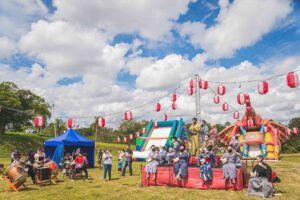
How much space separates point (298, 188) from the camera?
11.2 m

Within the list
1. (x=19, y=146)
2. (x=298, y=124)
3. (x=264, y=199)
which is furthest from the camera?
(x=298, y=124)

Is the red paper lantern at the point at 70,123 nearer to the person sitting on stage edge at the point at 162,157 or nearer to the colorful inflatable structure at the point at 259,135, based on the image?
the person sitting on stage edge at the point at 162,157

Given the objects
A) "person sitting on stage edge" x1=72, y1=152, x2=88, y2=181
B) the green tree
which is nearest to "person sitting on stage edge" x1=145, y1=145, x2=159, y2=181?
"person sitting on stage edge" x1=72, y1=152, x2=88, y2=181

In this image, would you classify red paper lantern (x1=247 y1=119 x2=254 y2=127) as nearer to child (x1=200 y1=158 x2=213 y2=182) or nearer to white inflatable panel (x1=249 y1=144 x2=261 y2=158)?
white inflatable panel (x1=249 y1=144 x2=261 y2=158)

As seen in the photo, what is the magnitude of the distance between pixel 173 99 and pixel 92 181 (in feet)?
29.3

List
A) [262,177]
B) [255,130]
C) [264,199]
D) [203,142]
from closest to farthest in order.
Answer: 1. [264,199]
2. [262,177]
3. [203,142]
4. [255,130]

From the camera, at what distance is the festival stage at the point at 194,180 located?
10812mm

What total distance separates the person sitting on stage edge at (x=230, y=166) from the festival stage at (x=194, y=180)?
0.25 meters

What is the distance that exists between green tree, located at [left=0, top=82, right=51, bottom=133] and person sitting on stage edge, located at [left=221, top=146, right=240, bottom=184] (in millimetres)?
28688

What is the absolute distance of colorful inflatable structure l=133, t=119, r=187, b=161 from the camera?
1029 inches

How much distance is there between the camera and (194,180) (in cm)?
1147

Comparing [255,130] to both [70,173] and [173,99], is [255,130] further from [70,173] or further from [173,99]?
[70,173]

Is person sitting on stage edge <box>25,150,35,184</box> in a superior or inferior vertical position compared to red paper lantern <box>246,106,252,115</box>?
inferior

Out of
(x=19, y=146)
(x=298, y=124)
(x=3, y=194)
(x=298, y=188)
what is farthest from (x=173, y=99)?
(x=298, y=124)
